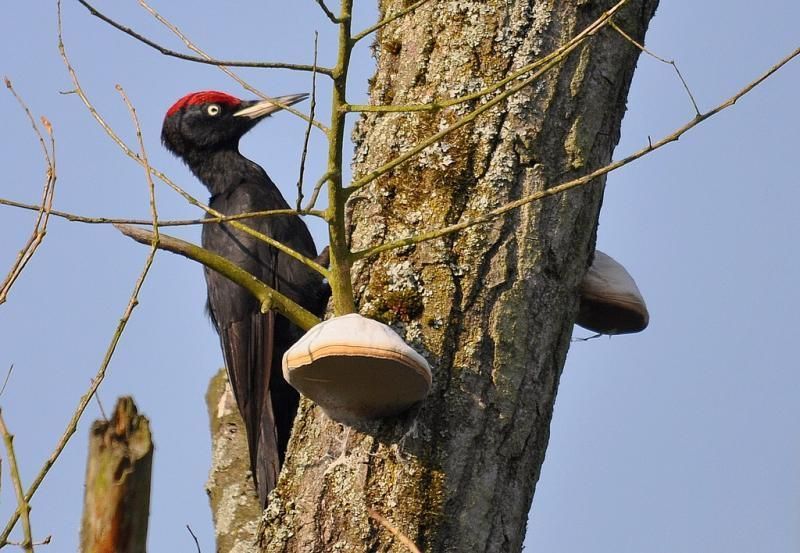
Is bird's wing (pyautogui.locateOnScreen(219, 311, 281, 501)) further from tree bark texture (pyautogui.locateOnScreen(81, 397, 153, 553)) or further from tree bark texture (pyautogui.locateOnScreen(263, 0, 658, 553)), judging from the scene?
tree bark texture (pyautogui.locateOnScreen(81, 397, 153, 553))

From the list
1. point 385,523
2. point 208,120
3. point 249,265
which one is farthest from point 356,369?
point 208,120

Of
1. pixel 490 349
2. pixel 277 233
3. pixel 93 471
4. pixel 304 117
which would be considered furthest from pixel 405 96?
pixel 277 233

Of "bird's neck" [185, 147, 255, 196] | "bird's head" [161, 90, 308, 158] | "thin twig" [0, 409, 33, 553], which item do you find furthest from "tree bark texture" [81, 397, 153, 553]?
"bird's head" [161, 90, 308, 158]

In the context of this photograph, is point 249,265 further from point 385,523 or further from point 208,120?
point 385,523

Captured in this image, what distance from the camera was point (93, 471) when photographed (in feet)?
6.51

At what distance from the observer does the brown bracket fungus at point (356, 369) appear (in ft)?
8.55

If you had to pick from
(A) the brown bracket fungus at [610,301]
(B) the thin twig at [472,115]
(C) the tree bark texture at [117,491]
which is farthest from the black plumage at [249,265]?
(C) the tree bark texture at [117,491]

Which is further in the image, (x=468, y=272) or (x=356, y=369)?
(x=468, y=272)

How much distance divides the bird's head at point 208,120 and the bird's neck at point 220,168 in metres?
0.04

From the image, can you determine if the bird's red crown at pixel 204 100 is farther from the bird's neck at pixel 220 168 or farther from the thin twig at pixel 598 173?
the thin twig at pixel 598 173

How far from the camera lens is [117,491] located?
1.95m

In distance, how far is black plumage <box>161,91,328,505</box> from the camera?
479 centimetres

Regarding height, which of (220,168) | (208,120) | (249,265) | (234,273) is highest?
(208,120)

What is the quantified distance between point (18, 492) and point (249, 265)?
294 centimetres
